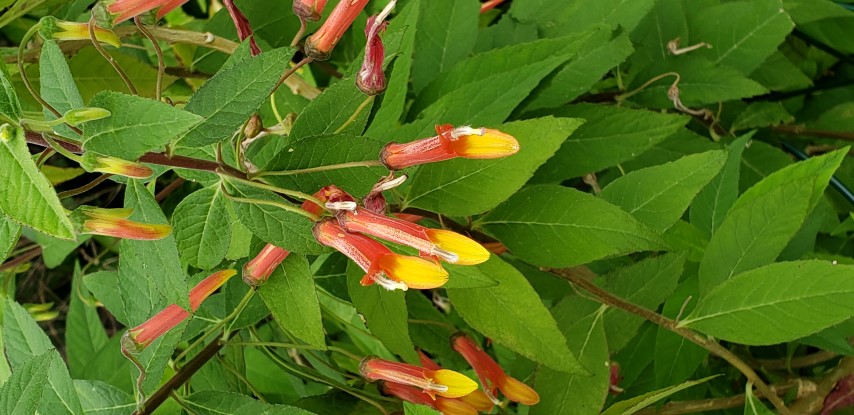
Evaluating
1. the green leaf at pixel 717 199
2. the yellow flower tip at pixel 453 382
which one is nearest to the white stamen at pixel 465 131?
the yellow flower tip at pixel 453 382

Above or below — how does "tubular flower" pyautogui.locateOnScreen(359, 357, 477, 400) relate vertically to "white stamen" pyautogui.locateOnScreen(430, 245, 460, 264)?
below

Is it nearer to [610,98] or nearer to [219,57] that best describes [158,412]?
[219,57]

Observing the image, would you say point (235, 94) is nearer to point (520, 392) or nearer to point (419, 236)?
point (419, 236)

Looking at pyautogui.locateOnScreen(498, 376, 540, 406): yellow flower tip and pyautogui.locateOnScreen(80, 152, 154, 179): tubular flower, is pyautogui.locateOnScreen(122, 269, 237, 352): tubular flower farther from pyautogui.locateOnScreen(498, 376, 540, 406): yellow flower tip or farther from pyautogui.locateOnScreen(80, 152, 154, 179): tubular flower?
pyautogui.locateOnScreen(498, 376, 540, 406): yellow flower tip

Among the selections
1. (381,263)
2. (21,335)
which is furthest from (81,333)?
(381,263)

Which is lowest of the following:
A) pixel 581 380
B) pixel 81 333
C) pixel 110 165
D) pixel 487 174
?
pixel 81 333

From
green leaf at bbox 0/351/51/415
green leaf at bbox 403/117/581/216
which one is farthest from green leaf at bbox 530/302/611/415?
green leaf at bbox 0/351/51/415

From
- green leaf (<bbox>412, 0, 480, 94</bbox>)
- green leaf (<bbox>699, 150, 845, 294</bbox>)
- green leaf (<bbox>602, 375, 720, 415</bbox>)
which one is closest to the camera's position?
green leaf (<bbox>602, 375, 720, 415</bbox>)

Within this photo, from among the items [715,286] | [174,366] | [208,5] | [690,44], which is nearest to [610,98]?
[690,44]
